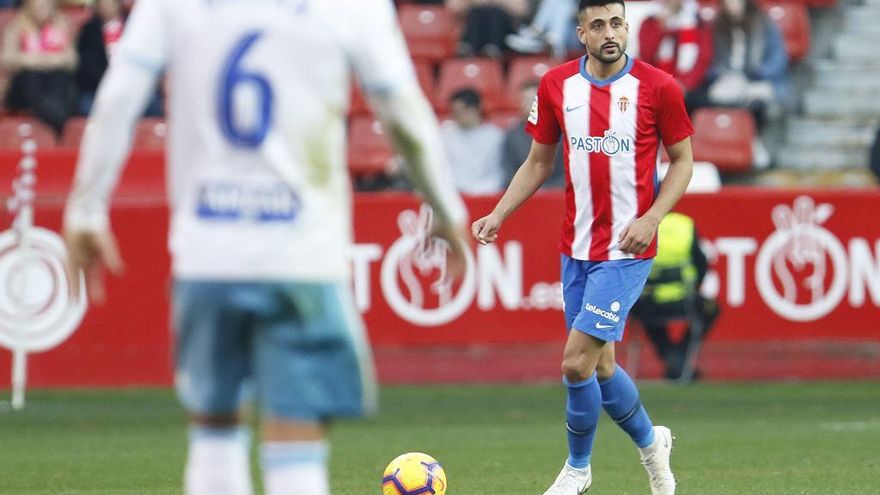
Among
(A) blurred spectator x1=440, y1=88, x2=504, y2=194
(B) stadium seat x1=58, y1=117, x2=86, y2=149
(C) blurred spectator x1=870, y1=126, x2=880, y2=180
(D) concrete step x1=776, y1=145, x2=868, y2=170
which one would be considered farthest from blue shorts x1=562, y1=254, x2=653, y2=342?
(D) concrete step x1=776, y1=145, x2=868, y2=170

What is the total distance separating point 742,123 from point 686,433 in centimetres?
587

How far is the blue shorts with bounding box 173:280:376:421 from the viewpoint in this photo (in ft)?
14.3

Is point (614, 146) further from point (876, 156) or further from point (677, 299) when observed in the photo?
point (876, 156)

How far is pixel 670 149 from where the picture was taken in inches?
292

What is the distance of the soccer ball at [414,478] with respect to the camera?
738 centimetres

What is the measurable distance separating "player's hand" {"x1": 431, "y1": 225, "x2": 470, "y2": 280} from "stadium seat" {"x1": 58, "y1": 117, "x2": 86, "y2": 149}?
12.0 meters

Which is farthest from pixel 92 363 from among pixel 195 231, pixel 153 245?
pixel 195 231

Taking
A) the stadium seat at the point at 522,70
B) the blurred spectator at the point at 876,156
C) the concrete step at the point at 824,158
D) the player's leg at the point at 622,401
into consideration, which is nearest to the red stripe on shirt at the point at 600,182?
the player's leg at the point at 622,401

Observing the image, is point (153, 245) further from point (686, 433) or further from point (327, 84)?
point (327, 84)

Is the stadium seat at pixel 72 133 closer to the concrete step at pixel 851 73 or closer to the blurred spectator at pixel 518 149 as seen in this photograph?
the blurred spectator at pixel 518 149

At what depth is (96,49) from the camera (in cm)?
1650

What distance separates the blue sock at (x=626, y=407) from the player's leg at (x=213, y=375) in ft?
10.8

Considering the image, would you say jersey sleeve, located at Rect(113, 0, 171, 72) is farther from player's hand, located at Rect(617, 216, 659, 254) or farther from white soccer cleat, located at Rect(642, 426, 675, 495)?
white soccer cleat, located at Rect(642, 426, 675, 495)

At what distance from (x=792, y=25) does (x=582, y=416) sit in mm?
10297
